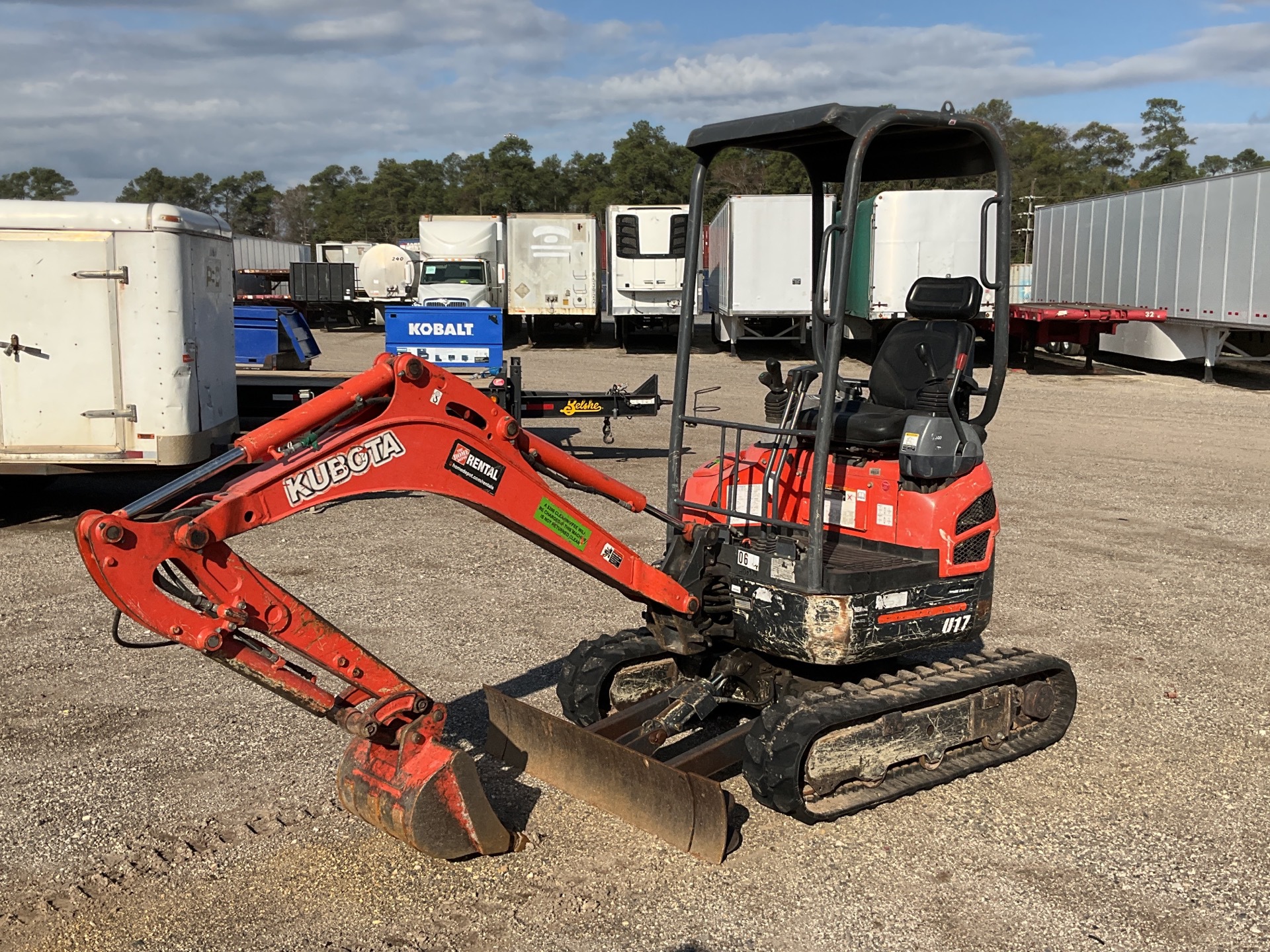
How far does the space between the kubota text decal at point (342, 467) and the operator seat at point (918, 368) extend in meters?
2.13

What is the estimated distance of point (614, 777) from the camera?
201 inches

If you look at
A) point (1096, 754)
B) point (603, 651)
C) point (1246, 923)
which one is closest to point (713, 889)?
point (603, 651)

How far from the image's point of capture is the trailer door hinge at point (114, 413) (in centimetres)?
1030

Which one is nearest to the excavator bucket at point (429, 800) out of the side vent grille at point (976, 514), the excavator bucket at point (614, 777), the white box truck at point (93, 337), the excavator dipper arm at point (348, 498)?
the excavator dipper arm at point (348, 498)

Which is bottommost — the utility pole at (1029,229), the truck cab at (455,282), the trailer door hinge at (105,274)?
the trailer door hinge at (105,274)

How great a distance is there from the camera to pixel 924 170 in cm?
639

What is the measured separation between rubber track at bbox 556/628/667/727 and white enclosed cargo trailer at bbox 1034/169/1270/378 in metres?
18.7

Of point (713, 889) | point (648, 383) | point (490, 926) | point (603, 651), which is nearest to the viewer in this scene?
point (490, 926)

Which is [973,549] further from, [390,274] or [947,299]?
[390,274]

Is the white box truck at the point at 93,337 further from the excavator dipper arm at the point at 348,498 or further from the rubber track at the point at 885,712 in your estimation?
the rubber track at the point at 885,712

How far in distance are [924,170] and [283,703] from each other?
14.8ft

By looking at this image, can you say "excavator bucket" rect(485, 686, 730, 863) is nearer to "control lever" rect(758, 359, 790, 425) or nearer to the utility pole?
"control lever" rect(758, 359, 790, 425)

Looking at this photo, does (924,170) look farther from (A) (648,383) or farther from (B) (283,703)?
(A) (648,383)

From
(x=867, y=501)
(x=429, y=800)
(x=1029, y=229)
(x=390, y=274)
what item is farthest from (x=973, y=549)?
(x=1029, y=229)
